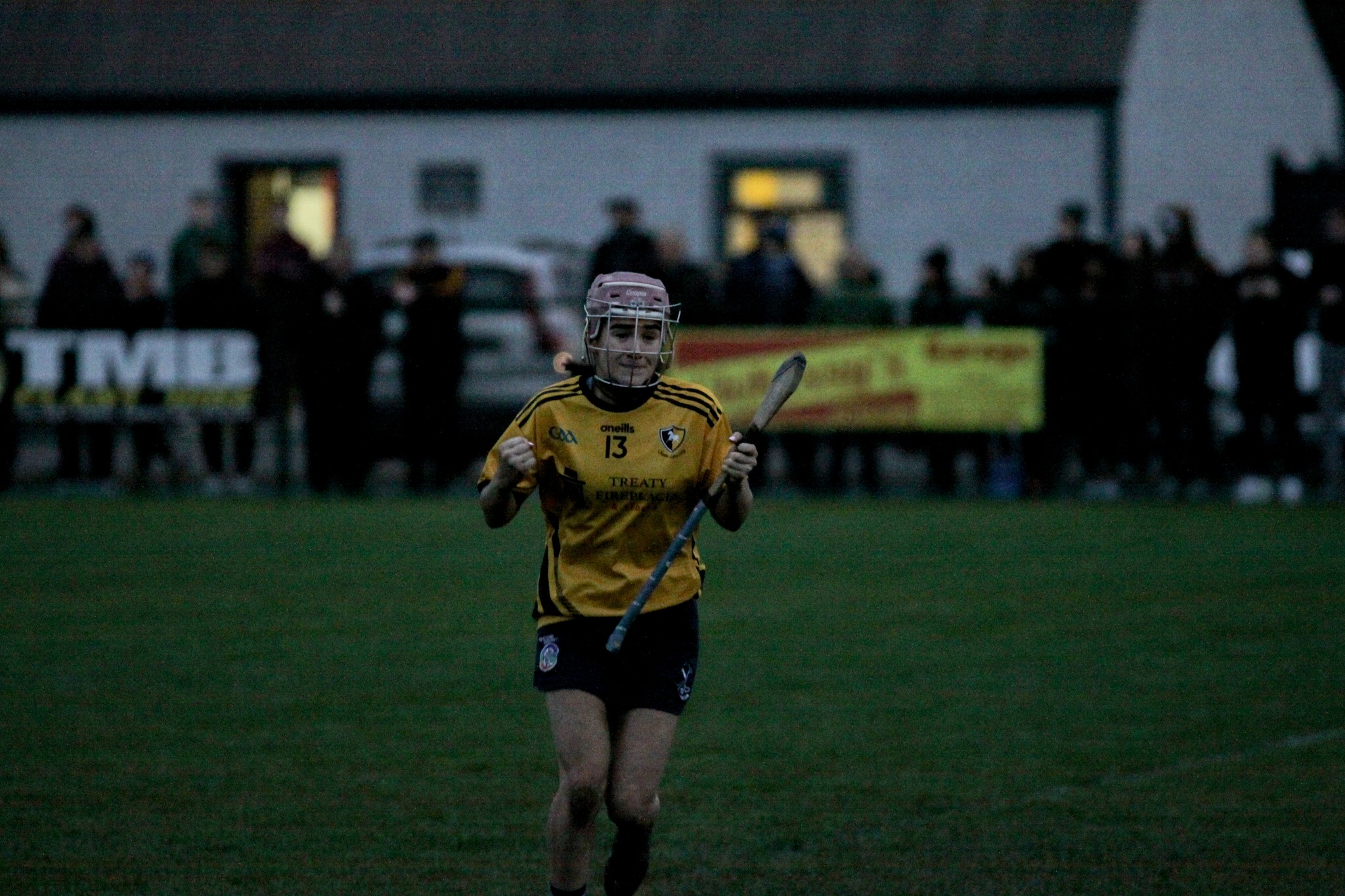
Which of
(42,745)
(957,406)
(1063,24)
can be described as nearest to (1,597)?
(42,745)

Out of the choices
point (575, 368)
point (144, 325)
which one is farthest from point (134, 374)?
point (575, 368)

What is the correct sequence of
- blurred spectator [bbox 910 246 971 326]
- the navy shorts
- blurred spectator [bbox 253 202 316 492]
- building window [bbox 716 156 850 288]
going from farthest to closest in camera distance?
building window [bbox 716 156 850 288] < blurred spectator [bbox 253 202 316 492] < blurred spectator [bbox 910 246 971 326] < the navy shorts

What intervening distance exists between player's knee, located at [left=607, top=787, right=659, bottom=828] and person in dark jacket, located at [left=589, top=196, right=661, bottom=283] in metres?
13.1

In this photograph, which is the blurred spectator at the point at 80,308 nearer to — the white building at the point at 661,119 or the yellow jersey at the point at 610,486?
the white building at the point at 661,119

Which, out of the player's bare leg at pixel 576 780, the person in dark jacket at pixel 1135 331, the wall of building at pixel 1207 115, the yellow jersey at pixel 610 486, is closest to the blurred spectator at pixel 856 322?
the person in dark jacket at pixel 1135 331

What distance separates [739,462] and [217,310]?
14.7 meters

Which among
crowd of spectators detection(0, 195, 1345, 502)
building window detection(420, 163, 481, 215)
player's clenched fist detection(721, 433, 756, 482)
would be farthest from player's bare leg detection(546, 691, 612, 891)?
building window detection(420, 163, 481, 215)

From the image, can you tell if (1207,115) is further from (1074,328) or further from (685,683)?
(685,683)

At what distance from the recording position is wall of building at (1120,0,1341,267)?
100 feet

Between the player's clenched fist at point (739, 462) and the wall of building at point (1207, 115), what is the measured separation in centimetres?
2508

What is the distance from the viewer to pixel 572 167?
3108 centimetres

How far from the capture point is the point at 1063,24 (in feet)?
101

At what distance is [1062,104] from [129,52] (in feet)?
40.1

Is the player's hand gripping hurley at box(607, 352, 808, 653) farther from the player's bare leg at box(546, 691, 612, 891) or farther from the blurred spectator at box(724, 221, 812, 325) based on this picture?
the blurred spectator at box(724, 221, 812, 325)
